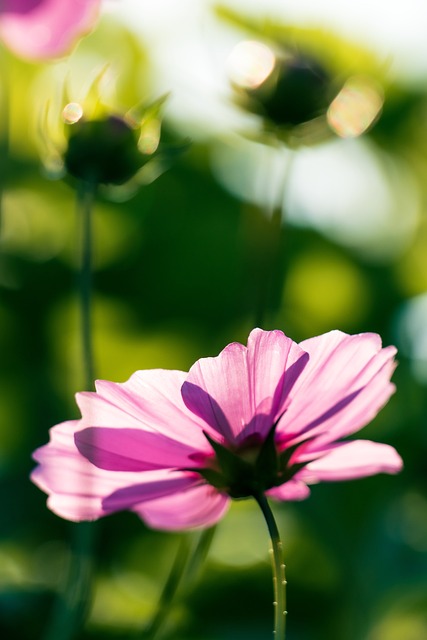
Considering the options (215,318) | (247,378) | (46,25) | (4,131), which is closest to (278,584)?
(247,378)

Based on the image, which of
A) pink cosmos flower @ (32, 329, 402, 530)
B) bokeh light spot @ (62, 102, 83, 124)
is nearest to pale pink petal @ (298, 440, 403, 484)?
pink cosmos flower @ (32, 329, 402, 530)

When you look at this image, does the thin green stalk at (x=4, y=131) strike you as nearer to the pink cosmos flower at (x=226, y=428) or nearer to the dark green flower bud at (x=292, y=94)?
the pink cosmos flower at (x=226, y=428)

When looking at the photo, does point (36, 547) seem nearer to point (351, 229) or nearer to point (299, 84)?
point (299, 84)

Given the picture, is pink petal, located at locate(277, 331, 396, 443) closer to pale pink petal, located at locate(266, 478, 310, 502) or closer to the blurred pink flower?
pale pink petal, located at locate(266, 478, 310, 502)

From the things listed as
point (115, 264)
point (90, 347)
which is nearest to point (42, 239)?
point (115, 264)

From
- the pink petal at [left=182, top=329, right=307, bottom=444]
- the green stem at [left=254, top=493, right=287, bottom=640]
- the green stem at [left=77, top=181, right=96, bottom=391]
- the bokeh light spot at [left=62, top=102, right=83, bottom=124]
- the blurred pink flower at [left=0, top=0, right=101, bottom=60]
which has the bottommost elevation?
the green stem at [left=254, top=493, right=287, bottom=640]

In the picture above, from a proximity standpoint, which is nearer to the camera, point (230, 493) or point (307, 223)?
point (230, 493)
